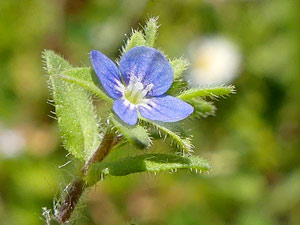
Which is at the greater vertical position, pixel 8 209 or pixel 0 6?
pixel 0 6

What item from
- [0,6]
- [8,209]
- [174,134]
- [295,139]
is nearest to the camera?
[174,134]

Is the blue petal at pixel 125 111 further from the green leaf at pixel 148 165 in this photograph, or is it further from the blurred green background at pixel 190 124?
the blurred green background at pixel 190 124

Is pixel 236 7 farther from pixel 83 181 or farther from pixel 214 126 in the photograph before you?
pixel 83 181

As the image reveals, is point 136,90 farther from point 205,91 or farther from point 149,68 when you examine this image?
point 205,91

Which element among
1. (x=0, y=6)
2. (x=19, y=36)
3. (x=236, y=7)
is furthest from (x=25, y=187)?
(x=236, y=7)

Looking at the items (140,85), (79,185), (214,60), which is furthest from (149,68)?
(214,60)

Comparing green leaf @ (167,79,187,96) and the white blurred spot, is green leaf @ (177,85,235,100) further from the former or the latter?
the white blurred spot
